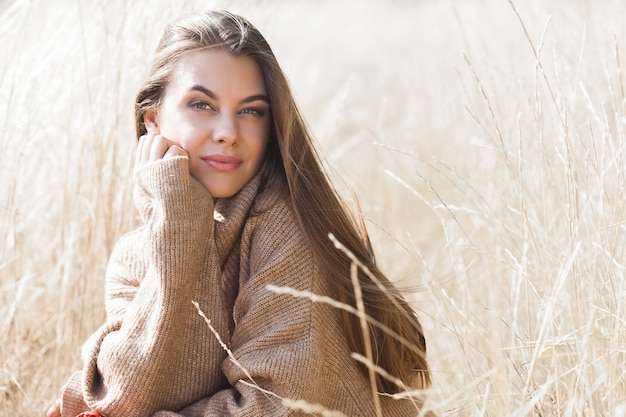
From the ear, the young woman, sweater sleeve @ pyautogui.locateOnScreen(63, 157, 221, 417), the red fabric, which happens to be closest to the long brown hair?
the young woman

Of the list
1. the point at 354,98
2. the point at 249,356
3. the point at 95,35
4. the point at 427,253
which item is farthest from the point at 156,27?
the point at 354,98

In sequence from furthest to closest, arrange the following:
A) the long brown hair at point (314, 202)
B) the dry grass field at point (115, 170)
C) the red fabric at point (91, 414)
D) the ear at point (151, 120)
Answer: the ear at point (151, 120), the dry grass field at point (115, 170), the long brown hair at point (314, 202), the red fabric at point (91, 414)

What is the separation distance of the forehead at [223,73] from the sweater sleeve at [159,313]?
21 cm

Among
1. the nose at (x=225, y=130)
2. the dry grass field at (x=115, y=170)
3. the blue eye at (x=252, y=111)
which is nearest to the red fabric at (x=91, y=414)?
the dry grass field at (x=115, y=170)

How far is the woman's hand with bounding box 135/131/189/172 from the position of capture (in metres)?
2.24

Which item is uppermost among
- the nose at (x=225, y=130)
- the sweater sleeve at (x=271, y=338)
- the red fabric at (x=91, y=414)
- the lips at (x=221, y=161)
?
the nose at (x=225, y=130)

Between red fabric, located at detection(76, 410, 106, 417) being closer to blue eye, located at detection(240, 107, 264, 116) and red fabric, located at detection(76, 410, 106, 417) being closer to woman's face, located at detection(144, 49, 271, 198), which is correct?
woman's face, located at detection(144, 49, 271, 198)

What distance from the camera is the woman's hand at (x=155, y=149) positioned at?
2.24 metres

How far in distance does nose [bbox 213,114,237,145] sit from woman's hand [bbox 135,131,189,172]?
0.35 ft

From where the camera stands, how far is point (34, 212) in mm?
3051

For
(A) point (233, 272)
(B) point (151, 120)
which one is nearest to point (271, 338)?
(A) point (233, 272)

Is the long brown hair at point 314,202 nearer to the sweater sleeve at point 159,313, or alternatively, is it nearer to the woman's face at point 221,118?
the woman's face at point 221,118

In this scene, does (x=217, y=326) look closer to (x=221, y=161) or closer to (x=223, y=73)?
(x=221, y=161)

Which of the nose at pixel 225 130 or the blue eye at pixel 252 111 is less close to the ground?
the blue eye at pixel 252 111
